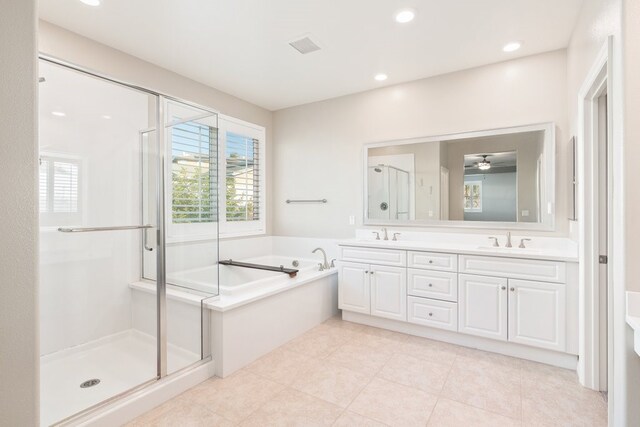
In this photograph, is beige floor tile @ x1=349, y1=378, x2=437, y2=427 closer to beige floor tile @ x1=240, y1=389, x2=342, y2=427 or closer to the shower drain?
beige floor tile @ x1=240, y1=389, x2=342, y2=427

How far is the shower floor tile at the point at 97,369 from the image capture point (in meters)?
2.00

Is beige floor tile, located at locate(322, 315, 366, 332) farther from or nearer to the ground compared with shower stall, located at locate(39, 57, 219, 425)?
nearer to the ground

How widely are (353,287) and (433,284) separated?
0.87 meters

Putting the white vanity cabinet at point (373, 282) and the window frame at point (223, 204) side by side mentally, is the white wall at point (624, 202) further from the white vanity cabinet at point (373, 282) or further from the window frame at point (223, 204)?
the window frame at point (223, 204)

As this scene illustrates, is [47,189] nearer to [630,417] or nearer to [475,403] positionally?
[475,403]

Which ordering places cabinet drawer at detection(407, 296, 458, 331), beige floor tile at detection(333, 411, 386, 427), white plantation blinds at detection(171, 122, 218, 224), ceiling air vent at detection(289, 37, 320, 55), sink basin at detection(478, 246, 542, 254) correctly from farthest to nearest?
cabinet drawer at detection(407, 296, 458, 331) < ceiling air vent at detection(289, 37, 320, 55) < sink basin at detection(478, 246, 542, 254) < white plantation blinds at detection(171, 122, 218, 224) < beige floor tile at detection(333, 411, 386, 427)

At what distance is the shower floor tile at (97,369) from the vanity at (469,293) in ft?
5.99

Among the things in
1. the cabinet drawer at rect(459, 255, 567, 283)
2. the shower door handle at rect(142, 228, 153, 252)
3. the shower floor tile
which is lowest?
the shower floor tile

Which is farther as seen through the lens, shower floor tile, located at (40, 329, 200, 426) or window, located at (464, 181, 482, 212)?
window, located at (464, 181, 482, 212)

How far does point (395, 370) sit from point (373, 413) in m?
0.58

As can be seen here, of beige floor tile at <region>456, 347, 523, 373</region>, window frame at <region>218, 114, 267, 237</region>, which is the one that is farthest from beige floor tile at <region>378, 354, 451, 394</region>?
window frame at <region>218, 114, 267, 237</region>

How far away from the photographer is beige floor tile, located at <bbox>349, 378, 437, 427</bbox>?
6.34ft

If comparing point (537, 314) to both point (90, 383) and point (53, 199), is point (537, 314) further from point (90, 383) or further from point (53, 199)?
point (53, 199)

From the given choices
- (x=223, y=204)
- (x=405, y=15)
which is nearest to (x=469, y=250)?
(x=405, y=15)
